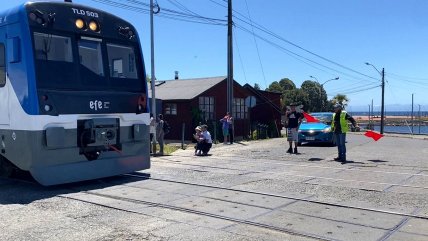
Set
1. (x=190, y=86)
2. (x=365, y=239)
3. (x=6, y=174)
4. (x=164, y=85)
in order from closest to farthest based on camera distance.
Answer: (x=365, y=239) < (x=6, y=174) < (x=190, y=86) < (x=164, y=85)

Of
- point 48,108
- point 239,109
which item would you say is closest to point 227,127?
point 239,109

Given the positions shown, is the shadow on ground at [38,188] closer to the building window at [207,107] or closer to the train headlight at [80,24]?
the train headlight at [80,24]

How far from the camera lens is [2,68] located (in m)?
8.67

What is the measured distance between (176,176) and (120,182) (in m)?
1.34

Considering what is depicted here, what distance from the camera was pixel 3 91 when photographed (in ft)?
28.4

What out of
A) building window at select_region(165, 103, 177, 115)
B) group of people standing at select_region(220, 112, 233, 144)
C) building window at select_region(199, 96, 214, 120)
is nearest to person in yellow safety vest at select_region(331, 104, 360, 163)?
group of people standing at select_region(220, 112, 233, 144)

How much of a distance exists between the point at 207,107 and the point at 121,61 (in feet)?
66.7

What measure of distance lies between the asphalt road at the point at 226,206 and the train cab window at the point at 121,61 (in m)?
2.26

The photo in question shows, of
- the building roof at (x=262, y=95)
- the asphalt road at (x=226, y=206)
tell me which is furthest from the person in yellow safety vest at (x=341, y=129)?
the building roof at (x=262, y=95)

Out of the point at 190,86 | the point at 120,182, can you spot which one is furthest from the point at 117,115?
the point at 190,86

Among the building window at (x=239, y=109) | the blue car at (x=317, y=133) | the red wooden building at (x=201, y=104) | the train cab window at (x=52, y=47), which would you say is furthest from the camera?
the building window at (x=239, y=109)

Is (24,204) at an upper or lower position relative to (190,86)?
lower

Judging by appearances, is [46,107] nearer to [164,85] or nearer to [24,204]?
[24,204]

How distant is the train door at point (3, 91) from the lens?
8.56 metres
